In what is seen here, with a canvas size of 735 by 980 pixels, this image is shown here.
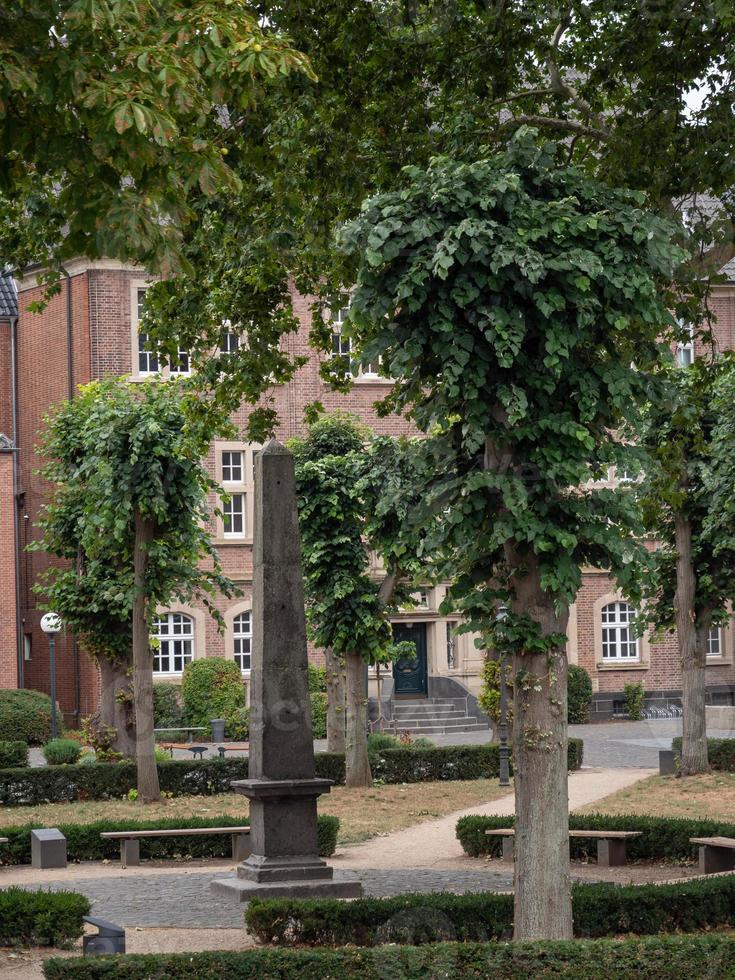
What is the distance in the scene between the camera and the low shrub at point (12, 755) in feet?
76.5

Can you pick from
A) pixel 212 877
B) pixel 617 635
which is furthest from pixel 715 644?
pixel 212 877

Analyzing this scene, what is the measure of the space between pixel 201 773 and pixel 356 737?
2521 mm

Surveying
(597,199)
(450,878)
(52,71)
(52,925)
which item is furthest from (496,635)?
(450,878)

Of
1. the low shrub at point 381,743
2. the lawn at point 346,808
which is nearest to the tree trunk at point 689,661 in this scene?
the lawn at point 346,808

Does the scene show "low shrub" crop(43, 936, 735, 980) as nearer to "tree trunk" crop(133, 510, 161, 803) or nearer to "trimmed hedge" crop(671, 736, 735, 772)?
"tree trunk" crop(133, 510, 161, 803)

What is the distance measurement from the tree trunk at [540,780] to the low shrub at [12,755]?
14.7 m

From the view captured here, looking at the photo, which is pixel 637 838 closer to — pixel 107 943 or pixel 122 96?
pixel 107 943

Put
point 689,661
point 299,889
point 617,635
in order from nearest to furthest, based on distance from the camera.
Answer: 1. point 299,889
2. point 689,661
3. point 617,635

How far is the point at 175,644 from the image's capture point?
120ft

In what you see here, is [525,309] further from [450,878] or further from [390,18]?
[450,878]

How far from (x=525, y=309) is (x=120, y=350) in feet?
86.1

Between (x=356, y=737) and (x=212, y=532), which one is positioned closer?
(x=356, y=737)

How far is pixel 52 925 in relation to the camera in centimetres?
1112

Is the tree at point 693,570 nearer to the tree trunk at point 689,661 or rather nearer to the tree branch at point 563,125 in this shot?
the tree trunk at point 689,661
